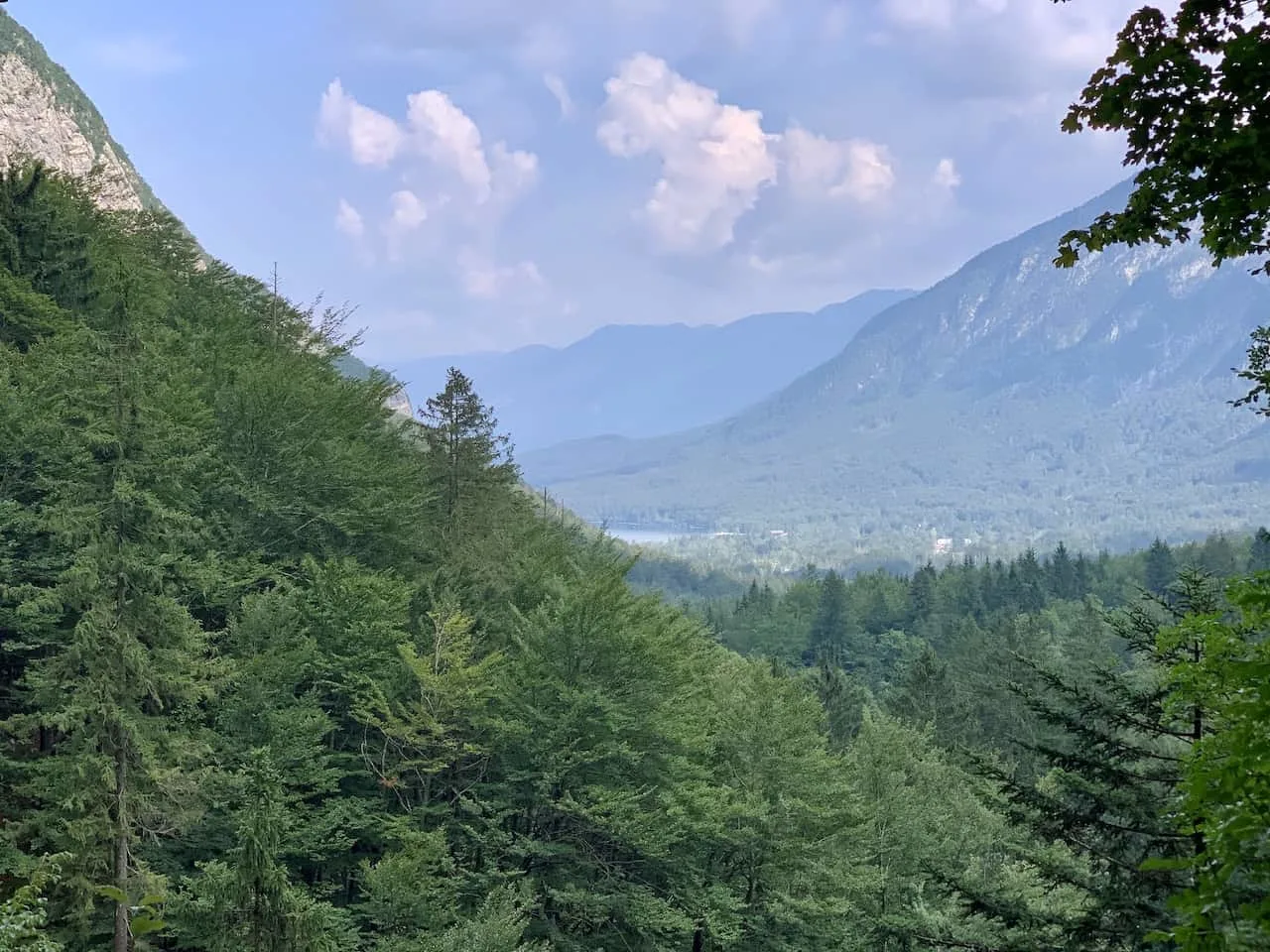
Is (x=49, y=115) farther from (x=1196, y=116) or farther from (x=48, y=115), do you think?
(x=1196, y=116)

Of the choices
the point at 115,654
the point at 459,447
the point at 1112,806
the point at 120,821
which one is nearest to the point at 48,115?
the point at 459,447

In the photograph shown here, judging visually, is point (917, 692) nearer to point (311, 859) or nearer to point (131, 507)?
point (311, 859)

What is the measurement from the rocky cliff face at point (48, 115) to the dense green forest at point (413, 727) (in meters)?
69.6

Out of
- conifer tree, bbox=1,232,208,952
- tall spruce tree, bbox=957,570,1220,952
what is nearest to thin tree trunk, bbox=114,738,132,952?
conifer tree, bbox=1,232,208,952

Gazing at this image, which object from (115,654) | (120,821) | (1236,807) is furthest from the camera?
(115,654)

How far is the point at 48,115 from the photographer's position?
328 ft

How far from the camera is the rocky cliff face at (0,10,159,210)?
3698 inches

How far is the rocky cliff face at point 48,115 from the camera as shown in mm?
93938

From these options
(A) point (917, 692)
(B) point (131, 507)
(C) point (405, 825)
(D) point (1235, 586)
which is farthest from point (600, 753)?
(A) point (917, 692)

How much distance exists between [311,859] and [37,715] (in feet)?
21.0

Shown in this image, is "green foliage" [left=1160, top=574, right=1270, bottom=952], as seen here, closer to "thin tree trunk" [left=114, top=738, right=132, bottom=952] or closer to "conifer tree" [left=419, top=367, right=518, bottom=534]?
"thin tree trunk" [left=114, top=738, right=132, bottom=952]

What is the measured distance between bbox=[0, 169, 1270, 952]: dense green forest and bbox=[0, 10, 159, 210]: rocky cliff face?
6960 centimetres

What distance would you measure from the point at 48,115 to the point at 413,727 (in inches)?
4126

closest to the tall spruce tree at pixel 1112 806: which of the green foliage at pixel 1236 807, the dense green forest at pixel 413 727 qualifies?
the dense green forest at pixel 413 727
